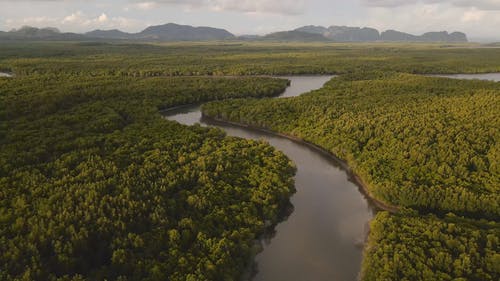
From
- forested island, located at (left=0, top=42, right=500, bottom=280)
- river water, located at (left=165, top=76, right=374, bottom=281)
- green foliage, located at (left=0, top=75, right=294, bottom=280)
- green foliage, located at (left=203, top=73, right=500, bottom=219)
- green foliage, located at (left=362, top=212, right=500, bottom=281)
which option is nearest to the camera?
green foliage, located at (left=362, top=212, right=500, bottom=281)

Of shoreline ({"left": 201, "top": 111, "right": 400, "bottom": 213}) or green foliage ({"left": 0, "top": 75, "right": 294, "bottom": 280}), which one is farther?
shoreline ({"left": 201, "top": 111, "right": 400, "bottom": 213})

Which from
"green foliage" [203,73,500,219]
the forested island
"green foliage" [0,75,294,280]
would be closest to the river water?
the forested island

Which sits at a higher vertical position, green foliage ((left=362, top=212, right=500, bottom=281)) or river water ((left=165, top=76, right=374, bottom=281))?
green foliage ((left=362, top=212, right=500, bottom=281))

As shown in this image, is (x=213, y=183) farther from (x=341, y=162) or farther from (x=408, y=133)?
(x=408, y=133)

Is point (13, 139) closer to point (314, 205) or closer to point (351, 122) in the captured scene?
point (314, 205)

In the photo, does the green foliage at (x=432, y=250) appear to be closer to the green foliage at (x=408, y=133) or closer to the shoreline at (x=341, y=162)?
the green foliage at (x=408, y=133)

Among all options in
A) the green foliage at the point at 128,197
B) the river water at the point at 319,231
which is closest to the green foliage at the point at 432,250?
the river water at the point at 319,231

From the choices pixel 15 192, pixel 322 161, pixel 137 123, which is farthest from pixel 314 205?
pixel 137 123

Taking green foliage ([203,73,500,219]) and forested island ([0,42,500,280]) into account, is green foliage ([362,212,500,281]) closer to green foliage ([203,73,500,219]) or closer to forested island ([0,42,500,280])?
forested island ([0,42,500,280])
